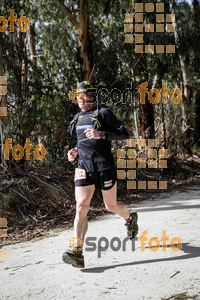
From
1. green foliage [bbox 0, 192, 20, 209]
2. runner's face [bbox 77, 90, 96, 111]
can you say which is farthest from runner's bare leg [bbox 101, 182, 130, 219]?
green foliage [bbox 0, 192, 20, 209]

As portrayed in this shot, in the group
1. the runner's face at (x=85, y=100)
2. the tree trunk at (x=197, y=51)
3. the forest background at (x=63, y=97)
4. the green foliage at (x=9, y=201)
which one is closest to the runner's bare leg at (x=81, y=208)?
the runner's face at (x=85, y=100)

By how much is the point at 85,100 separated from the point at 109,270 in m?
1.92

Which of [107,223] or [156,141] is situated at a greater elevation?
[156,141]

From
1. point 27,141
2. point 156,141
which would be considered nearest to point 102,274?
point 27,141

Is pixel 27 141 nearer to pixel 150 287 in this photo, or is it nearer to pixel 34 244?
pixel 34 244

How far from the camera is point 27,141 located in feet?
25.9

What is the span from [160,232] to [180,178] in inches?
230

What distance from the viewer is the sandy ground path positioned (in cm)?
314

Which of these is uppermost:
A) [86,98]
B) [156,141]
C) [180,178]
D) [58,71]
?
[58,71]

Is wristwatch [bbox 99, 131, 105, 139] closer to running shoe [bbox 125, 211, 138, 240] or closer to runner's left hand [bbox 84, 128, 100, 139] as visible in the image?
runner's left hand [bbox 84, 128, 100, 139]

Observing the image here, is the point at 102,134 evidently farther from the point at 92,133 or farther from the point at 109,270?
the point at 109,270

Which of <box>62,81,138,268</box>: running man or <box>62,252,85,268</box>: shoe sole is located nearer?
<box>62,252,85,268</box>: shoe sole

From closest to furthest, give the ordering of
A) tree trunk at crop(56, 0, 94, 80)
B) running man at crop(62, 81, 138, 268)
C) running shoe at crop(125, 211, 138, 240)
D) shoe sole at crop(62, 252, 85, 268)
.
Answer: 1. shoe sole at crop(62, 252, 85, 268)
2. running man at crop(62, 81, 138, 268)
3. running shoe at crop(125, 211, 138, 240)
4. tree trunk at crop(56, 0, 94, 80)

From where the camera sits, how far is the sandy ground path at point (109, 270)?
124 inches
